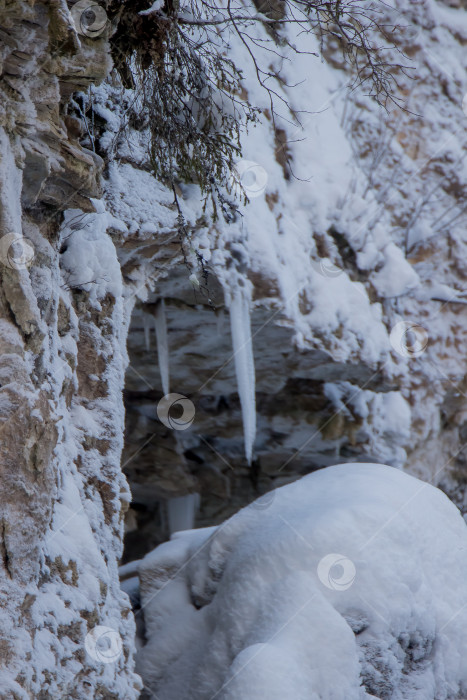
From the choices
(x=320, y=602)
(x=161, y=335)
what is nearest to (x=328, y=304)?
(x=161, y=335)

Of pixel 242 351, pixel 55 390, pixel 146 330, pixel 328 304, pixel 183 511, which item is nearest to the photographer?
pixel 55 390

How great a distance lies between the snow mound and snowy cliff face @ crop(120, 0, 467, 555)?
1.53 meters

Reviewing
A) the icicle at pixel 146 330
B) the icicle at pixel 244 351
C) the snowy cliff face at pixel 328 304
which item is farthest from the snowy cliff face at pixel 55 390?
the icicle at pixel 146 330

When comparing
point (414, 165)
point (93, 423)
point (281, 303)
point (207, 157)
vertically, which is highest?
point (414, 165)

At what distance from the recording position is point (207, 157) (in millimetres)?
4062

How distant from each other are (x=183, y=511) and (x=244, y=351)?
3743 mm

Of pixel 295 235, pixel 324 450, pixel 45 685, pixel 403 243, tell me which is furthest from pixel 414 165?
pixel 45 685

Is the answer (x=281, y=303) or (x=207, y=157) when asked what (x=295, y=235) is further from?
(x=207, y=157)

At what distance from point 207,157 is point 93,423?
1482 millimetres

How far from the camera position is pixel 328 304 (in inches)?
255

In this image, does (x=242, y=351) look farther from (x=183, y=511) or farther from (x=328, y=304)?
(x=183, y=511)

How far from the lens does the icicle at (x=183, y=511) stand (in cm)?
883

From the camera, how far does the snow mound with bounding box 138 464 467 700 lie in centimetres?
368

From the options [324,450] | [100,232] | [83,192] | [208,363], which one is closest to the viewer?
[83,192]
